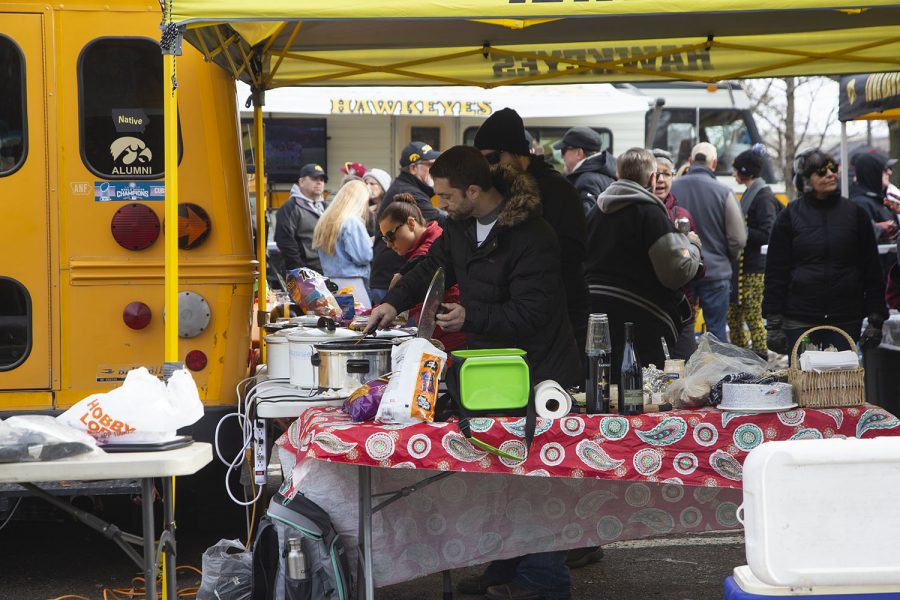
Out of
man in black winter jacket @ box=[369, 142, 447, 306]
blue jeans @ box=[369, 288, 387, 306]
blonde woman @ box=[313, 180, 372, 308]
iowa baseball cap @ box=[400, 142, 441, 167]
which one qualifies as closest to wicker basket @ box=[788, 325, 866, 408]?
man in black winter jacket @ box=[369, 142, 447, 306]

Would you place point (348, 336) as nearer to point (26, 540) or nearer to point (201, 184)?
point (201, 184)

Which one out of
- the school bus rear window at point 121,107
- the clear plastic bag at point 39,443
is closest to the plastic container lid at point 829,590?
the clear plastic bag at point 39,443

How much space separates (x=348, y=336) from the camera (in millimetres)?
4473

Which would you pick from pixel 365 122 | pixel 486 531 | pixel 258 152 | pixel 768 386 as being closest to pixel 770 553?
pixel 768 386

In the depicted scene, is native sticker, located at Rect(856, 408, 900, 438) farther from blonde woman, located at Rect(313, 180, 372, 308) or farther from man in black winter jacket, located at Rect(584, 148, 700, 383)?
blonde woman, located at Rect(313, 180, 372, 308)

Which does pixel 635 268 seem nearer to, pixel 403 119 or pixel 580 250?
pixel 580 250

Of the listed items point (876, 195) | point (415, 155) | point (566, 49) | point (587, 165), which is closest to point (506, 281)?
point (566, 49)

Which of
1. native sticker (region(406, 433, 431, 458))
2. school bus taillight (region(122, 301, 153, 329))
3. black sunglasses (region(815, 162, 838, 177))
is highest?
black sunglasses (region(815, 162, 838, 177))

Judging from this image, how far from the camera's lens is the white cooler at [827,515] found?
2484mm

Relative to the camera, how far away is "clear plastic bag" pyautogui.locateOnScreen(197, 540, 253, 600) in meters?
4.14

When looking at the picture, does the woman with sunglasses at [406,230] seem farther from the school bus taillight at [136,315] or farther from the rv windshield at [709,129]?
the rv windshield at [709,129]

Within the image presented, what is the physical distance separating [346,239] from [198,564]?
3.36 meters

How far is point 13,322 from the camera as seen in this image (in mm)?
4836

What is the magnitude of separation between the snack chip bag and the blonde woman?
257cm
